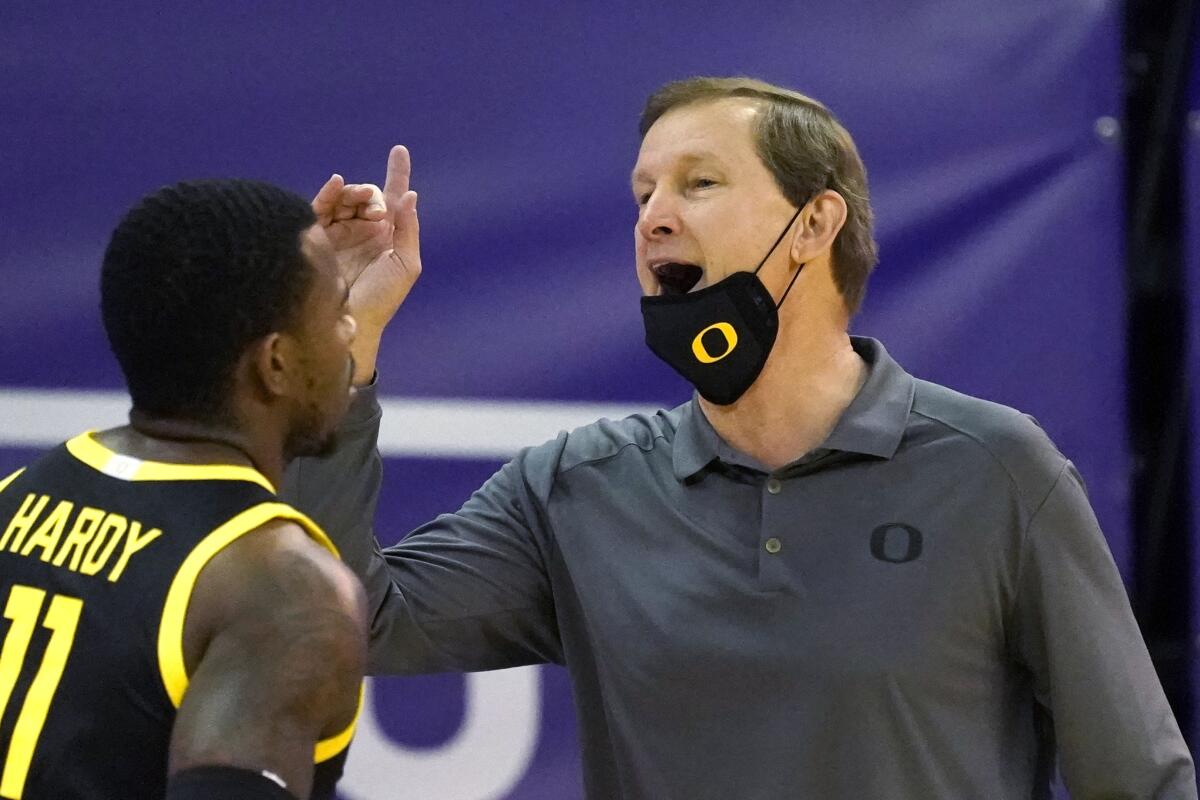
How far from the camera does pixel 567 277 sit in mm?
2439

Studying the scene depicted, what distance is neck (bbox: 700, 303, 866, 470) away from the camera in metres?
1.96

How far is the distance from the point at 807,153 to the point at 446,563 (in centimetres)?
61

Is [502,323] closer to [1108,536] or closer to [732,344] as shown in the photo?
[732,344]

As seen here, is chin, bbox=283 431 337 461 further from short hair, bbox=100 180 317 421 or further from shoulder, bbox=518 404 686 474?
A: shoulder, bbox=518 404 686 474

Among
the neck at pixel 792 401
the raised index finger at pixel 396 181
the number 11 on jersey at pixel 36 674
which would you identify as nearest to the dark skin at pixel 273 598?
the number 11 on jersey at pixel 36 674

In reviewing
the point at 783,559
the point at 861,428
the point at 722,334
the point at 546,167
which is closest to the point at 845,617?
the point at 783,559

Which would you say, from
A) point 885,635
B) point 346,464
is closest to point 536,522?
point 346,464

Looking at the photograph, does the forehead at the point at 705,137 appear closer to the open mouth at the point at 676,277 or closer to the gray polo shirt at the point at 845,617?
the open mouth at the point at 676,277

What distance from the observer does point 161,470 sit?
4.42 ft

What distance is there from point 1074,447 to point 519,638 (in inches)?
37.9

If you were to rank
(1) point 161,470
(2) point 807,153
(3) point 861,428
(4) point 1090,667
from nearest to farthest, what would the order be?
(1) point 161,470 → (4) point 1090,667 → (3) point 861,428 → (2) point 807,153

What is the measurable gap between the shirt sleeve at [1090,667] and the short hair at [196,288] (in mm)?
846

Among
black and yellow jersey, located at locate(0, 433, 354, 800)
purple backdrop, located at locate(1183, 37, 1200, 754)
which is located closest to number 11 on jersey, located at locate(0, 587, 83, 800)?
black and yellow jersey, located at locate(0, 433, 354, 800)

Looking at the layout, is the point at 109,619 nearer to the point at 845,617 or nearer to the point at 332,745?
the point at 332,745
